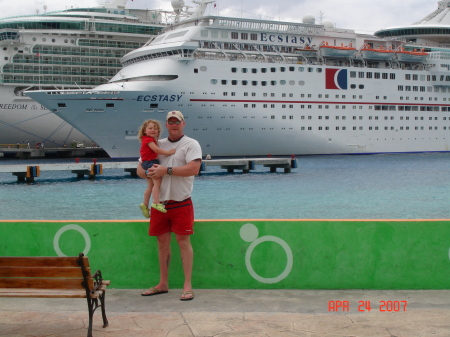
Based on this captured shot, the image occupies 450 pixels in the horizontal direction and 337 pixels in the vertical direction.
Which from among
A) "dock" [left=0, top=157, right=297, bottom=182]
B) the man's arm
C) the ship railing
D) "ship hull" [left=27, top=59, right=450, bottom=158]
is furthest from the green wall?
the ship railing

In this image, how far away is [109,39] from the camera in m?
46.0

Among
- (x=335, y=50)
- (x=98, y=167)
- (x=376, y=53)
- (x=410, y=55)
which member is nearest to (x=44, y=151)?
(x=98, y=167)

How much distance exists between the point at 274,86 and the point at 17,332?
33.3 m

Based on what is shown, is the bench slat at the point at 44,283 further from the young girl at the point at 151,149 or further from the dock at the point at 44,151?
the dock at the point at 44,151

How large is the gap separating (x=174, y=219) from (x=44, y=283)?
3.98 feet

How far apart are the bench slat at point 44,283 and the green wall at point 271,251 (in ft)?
3.58

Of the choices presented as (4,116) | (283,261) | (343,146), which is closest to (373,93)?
(343,146)

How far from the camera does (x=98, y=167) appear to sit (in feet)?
92.8

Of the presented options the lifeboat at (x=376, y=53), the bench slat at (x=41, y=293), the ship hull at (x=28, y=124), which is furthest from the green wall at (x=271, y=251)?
the ship hull at (x=28, y=124)

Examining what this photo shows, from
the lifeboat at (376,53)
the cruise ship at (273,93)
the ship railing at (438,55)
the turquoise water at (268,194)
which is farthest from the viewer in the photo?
the ship railing at (438,55)

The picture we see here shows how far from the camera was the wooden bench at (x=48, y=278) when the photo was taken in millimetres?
3916

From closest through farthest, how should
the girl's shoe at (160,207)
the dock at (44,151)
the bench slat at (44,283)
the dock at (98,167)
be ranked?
the bench slat at (44,283) < the girl's shoe at (160,207) < the dock at (98,167) < the dock at (44,151)

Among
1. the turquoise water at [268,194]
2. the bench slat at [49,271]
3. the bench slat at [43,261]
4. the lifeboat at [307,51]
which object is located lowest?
the turquoise water at [268,194]

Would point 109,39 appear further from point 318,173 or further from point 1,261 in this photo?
point 1,261
